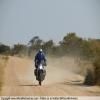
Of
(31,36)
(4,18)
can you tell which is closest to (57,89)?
(31,36)

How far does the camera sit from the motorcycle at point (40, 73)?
3007 mm

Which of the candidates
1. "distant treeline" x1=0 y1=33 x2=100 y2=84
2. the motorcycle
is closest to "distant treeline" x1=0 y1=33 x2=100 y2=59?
"distant treeline" x1=0 y1=33 x2=100 y2=84

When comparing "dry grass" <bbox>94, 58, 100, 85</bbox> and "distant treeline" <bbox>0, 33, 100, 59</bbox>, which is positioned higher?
"distant treeline" <bbox>0, 33, 100, 59</bbox>

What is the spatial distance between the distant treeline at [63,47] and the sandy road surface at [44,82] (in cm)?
8

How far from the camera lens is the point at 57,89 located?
3027 millimetres

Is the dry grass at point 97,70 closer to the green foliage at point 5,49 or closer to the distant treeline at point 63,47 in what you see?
the distant treeline at point 63,47

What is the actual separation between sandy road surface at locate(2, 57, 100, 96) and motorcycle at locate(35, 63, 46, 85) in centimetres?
3

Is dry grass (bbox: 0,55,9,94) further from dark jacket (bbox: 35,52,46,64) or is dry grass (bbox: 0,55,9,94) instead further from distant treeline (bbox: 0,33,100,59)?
dark jacket (bbox: 35,52,46,64)

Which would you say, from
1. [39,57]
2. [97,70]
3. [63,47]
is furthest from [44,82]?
[97,70]

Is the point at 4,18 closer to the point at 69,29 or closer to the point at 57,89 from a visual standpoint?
the point at 69,29

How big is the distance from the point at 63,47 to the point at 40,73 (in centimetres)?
31

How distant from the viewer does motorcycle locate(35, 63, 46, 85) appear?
9.87 ft

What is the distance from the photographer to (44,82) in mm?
3047

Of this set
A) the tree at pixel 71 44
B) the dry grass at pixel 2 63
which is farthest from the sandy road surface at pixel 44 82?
the tree at pixel 71 44
